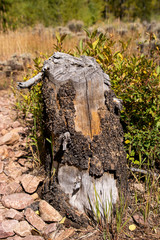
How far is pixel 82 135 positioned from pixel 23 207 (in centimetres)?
89

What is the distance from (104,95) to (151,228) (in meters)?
1.19

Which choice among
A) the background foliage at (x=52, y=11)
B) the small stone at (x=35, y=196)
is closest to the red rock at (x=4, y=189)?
the small stone at (x=35, y=196)

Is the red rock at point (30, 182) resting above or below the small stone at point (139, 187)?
above

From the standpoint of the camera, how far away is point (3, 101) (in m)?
4.42

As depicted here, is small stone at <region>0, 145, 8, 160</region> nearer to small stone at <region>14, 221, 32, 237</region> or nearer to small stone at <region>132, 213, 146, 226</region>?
small stone at <region>14, 221, 32, 237</region>

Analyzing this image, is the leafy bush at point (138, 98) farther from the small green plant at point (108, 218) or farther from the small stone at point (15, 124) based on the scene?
the small stone at point (15, 124)

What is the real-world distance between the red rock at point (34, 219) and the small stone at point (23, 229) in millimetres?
40

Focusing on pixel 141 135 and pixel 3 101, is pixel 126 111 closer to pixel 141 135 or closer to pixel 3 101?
pixel 141 135

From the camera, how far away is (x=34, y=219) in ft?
6.43

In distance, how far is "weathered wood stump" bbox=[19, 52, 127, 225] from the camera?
6.19 ft

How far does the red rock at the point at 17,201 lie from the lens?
6.90 ft

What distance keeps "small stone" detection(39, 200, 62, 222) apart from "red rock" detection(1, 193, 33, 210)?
0.19 metres

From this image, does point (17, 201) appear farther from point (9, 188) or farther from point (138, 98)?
point (138, 98)

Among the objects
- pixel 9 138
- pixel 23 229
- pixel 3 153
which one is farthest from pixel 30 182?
pixel 9 138
